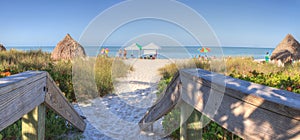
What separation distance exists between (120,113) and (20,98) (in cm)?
430

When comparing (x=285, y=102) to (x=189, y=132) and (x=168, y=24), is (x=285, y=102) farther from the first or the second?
(x=168, y=24)

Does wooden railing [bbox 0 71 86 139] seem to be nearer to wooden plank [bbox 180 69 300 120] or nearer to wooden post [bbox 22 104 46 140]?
wooden post [bbox 22 104 46 140]

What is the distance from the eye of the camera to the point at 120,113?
5609mm

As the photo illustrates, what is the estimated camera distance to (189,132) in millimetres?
1949

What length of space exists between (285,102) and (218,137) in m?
2.05

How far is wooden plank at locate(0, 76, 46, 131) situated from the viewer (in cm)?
122

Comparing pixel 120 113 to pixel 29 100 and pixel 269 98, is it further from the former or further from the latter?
pixel 269 98

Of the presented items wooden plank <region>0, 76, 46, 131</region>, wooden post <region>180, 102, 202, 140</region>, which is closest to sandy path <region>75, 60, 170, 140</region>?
wooden post <region>180, 102, 202, 140</region>

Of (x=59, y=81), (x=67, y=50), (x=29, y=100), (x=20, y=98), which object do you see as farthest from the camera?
(x=67, y=50)

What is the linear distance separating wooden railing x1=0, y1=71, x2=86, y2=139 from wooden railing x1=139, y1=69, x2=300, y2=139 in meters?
1.14

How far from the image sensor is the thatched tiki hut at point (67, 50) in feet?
49.0

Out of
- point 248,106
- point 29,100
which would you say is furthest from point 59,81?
point 248,106

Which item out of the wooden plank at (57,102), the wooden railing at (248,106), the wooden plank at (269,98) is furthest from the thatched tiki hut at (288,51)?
Result: the wooden plank at (269,98)

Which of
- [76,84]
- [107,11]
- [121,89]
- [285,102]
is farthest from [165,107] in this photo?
[121,89]
